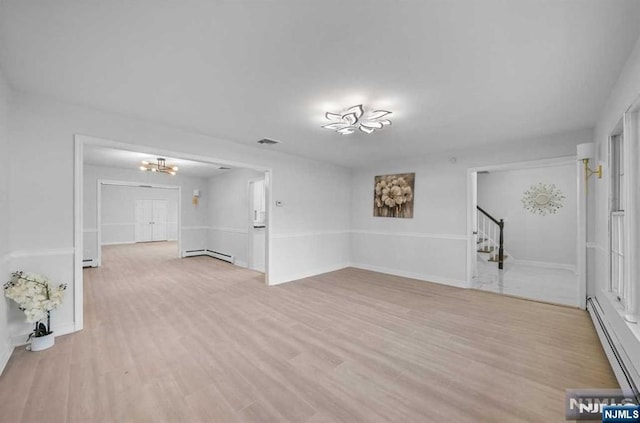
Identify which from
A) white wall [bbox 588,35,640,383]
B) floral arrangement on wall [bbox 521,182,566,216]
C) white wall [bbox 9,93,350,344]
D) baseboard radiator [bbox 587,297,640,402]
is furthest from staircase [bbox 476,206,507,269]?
white wall [bbox 9,93,350,344]

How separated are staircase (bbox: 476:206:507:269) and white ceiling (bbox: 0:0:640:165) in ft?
13.3

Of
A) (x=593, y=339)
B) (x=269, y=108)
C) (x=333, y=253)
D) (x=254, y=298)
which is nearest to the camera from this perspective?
(x=593, y=339)

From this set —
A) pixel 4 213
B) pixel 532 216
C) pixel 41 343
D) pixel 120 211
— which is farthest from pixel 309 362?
pixel 120 211

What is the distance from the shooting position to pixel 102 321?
3.24 m

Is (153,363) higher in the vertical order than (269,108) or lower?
lower

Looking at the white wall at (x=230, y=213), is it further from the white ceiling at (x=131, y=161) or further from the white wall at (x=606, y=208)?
the white wall at (x=606, y=208)

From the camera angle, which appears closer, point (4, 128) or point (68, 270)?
point (4, 128)

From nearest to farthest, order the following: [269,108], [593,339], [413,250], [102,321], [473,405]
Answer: [473,405] < [593,339] < [269,108] < [102,321] < [413,250]

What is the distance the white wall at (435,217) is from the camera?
4279mm

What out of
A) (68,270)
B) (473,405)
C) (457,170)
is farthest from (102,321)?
(457,170)

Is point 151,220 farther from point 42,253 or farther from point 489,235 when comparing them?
point 489,235

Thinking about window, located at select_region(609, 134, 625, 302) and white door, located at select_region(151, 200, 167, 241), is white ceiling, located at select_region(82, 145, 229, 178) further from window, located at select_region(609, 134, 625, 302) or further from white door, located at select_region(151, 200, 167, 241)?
window, located at select_region(609, 134, 625, 302)

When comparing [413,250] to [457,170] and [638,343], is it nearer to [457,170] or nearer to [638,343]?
[457,170]

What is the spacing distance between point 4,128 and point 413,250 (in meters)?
6.05
